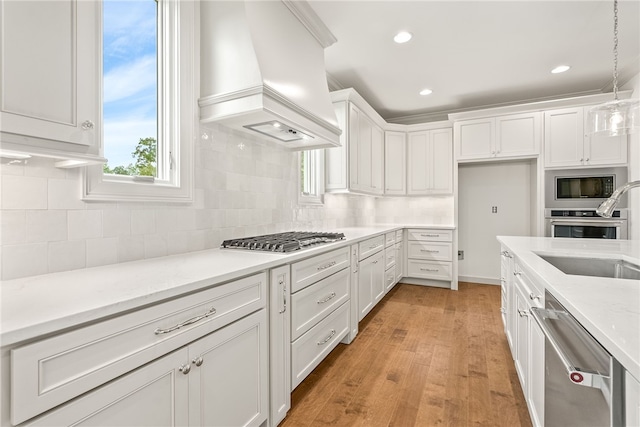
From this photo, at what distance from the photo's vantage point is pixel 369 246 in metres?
3.07

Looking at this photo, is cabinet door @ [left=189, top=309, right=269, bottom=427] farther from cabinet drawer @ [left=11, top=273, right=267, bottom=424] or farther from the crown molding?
the crown molding

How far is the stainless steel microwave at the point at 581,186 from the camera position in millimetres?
3484

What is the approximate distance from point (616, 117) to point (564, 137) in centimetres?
209

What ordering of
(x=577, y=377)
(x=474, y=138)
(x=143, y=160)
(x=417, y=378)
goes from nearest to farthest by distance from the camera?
(x=577, y=377) < (x=143, y=160) < (x=417, y=378) < (x=474, y=138)

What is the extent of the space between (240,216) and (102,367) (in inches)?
57.4

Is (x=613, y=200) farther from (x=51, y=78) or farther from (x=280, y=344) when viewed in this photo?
(x=51, y=78)

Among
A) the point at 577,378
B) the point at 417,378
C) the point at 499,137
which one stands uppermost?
the point at 499,137

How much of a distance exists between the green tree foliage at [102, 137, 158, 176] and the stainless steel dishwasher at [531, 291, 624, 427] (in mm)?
1958

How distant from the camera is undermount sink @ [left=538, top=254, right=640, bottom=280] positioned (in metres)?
1.68

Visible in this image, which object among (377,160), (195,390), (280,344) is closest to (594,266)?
(280,344)

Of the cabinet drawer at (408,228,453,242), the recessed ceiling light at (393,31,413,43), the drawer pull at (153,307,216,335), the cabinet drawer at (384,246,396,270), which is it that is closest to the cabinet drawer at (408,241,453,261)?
the cabinet drawer at (408,228,453,242)

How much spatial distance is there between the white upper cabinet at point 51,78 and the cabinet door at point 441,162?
4318 millimetres

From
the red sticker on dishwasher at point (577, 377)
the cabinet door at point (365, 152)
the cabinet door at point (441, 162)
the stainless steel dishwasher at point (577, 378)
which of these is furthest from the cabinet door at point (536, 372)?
the cabinet door at point (441, 162)

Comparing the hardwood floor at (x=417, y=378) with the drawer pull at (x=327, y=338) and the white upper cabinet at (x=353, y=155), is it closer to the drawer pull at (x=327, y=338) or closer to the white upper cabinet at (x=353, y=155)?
the drawer pull at (x=327, y=338)
